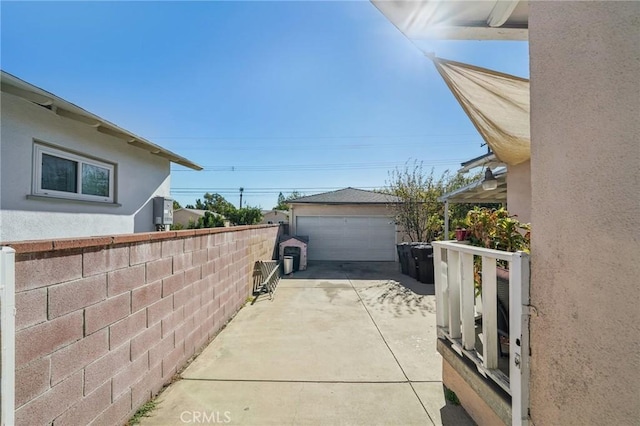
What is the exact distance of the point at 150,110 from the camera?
898 centimetres

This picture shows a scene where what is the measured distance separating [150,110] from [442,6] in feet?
31.9

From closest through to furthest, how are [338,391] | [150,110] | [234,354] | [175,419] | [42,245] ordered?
[42,245] → [175,419] → [338,391] → [234,354] → [150,110]

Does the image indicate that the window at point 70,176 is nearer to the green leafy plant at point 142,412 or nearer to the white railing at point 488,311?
the green leafy plant at point 142,412

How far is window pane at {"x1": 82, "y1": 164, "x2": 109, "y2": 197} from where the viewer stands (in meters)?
4.79

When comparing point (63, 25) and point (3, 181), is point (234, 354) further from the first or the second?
point (63, 25)

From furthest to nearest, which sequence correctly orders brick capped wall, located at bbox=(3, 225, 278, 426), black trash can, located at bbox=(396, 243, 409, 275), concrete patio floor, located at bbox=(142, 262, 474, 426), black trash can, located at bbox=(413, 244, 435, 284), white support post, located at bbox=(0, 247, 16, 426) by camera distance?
black trash can, located at bbox=(396, 243, 409, 275) < black trash can, located at bbox=(413, 244, 435, 284) < concrete patio floor, located at bbox=(142, 262, 474, 426) < brick capped wall, located at bbox=(3, 225, 278, 426) < white support post, located at bbox=(0, 247, 16, 426)

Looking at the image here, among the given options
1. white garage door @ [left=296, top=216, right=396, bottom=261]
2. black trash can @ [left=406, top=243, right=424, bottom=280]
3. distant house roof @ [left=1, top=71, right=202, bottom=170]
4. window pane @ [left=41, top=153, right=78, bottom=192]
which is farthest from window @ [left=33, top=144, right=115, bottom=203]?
white garage door @ [left=296, top=216, right=396, bottom=261]

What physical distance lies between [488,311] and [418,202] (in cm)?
1069

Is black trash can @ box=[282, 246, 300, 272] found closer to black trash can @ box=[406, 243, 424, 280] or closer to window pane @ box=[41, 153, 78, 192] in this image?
black trash can @ box=[406, 243, 424, 280]

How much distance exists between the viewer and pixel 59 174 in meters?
4.31

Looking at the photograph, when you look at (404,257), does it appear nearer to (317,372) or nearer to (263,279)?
(263,279)

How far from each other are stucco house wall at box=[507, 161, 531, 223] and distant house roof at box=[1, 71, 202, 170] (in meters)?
7.31

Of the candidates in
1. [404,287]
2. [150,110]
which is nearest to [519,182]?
[404,287]

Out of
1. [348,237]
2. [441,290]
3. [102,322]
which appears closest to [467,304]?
[441,290]
